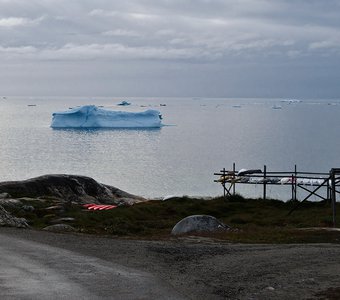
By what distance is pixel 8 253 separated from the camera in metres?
13.9

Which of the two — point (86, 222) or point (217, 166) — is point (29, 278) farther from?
point (217, 166)

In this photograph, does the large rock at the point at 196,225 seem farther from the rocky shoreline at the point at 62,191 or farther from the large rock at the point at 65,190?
the large rock at the point at 65,190

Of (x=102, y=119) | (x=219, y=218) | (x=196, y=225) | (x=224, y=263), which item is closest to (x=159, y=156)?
(x=102, y=119)

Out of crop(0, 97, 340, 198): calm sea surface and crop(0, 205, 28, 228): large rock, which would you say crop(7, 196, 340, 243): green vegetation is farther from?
crop(0, 97, 340, 198): calm sea surface

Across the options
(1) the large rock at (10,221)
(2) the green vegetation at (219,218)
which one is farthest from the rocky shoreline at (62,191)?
(1) the large rock at (10,221)

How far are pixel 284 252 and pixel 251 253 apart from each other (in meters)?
0.73

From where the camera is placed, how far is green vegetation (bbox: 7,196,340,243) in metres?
18.8

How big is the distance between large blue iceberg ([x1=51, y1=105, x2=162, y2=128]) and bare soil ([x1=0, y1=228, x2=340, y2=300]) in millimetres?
90258

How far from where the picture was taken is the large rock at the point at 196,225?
784 inches

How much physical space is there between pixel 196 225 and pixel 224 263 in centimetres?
689

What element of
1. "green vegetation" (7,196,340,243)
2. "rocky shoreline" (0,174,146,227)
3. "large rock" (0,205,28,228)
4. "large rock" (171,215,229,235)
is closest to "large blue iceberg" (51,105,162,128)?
"rocky shoreline" (0,174,146,227)

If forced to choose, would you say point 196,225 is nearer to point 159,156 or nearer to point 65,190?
point 65,190

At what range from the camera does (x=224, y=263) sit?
13273 mm

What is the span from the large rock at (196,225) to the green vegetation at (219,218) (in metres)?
0.46
